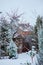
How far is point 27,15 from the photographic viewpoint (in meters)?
5.47

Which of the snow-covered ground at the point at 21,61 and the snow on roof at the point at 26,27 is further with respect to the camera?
the snow on roof at the point at 26,27

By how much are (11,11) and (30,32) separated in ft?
3.05

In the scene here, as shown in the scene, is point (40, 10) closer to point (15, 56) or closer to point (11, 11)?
point (11, 11)

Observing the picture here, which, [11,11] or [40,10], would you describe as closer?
[40,10]

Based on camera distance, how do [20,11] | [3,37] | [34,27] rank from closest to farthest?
[34,27]
[20,11]
[3,37]

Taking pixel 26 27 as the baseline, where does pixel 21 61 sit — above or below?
below

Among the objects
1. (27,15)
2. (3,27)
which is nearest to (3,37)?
(3,27)

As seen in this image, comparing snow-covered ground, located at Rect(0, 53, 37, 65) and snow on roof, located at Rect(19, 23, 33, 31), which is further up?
snow on roof, located at Rect(19, 23, 33, 31)

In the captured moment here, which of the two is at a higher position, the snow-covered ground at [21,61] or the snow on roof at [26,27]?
the snow on roof at [26,27]

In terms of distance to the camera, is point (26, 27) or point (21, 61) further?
point (26, 27)

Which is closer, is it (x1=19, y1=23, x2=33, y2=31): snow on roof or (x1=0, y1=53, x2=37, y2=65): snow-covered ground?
(x1=0, y1=53, x2=37, y2=65): snow-covered ground

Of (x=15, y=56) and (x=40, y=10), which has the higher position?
(x=40, y=10)

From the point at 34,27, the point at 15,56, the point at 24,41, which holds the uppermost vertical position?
the point at 34,27

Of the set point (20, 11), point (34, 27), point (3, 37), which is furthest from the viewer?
point (3, 37)
